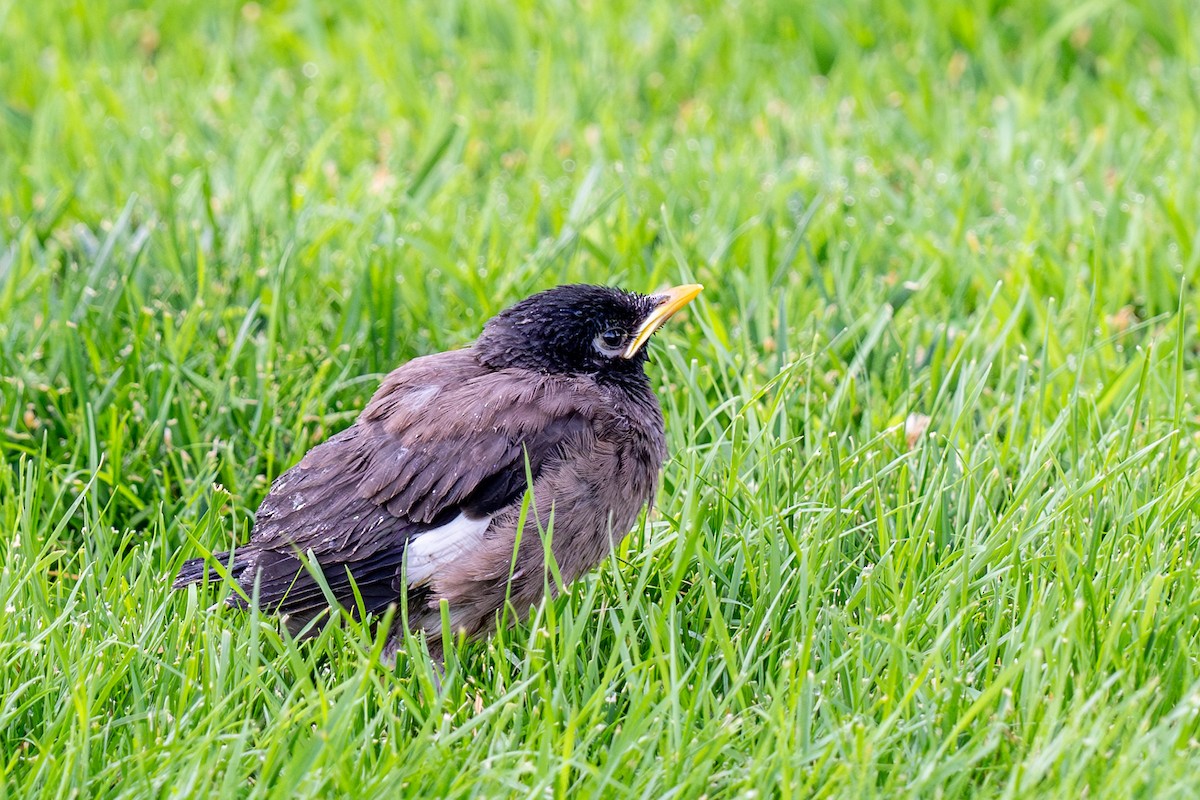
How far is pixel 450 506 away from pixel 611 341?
629 millimetres

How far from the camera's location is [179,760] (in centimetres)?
282

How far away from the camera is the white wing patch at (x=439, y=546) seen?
10.9 ft

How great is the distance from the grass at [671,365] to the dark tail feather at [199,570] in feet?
0.15

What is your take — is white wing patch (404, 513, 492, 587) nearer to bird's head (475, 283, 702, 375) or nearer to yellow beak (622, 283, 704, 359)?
bird's head (475, 283, 702, 375)

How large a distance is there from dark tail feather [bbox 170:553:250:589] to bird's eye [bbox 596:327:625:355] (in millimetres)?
978

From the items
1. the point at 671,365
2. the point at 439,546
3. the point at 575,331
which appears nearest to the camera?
the point at 439,546

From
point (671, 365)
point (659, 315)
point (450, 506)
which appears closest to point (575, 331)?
point (659, 315)

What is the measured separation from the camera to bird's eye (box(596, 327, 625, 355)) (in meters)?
3.70

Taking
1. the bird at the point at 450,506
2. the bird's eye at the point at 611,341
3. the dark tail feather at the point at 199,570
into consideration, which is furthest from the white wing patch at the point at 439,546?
the bird's eye at the point at 611,341

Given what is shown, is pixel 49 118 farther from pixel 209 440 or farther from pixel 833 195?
pixel 833 195

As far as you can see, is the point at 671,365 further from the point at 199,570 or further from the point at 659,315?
the point at 199,570

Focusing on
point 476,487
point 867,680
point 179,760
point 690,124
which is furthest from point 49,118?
point 867,680

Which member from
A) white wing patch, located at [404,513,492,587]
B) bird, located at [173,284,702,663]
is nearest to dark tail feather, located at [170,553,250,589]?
bird, located at [173,284,702,663]

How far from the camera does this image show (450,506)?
3365 millimetres
